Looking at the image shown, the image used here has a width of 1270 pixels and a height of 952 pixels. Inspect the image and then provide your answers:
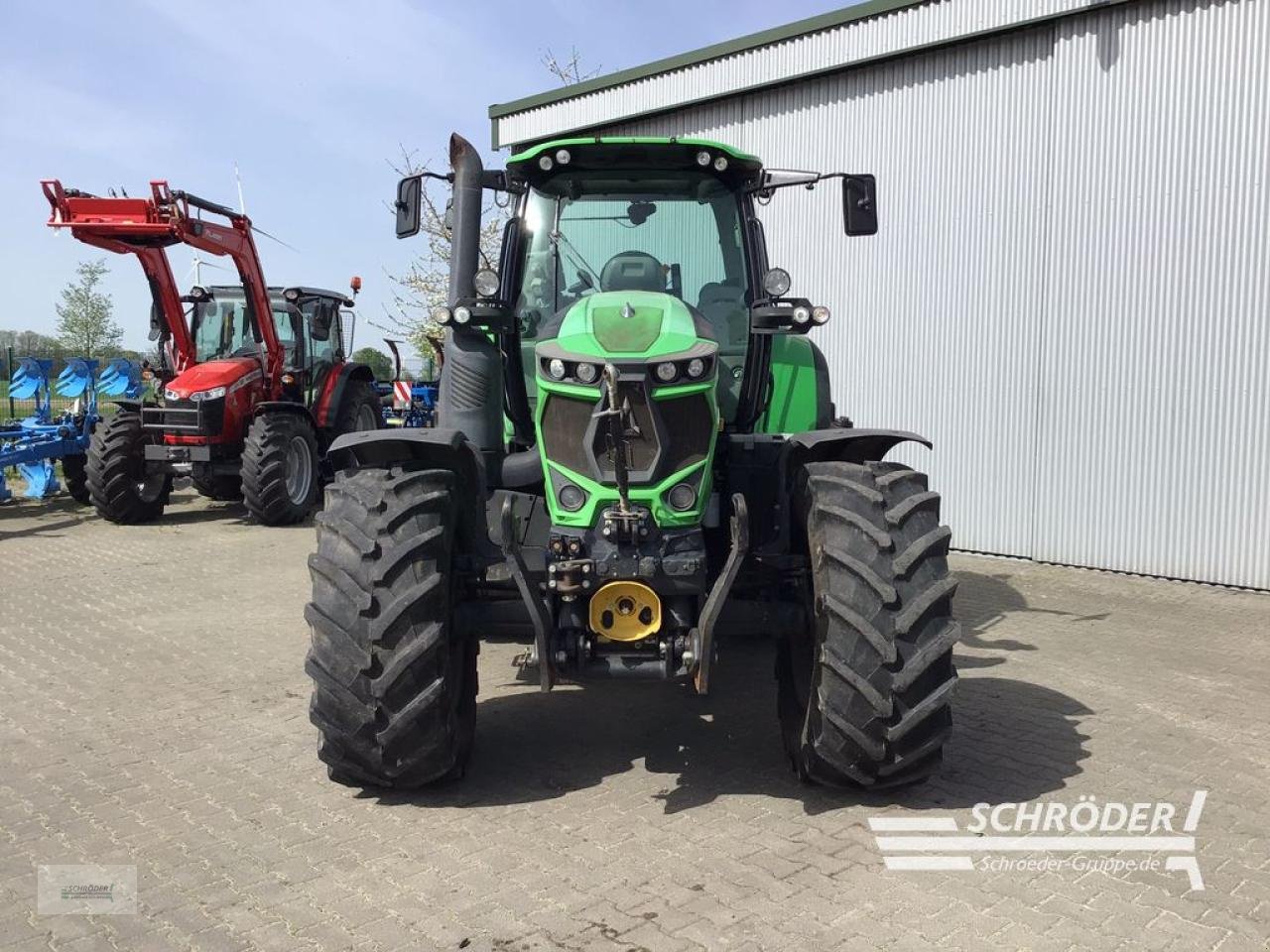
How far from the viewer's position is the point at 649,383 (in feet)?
13.5

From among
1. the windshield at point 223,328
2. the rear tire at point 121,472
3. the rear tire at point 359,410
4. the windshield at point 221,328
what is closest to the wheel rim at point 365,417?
the rear tire at point 359,410

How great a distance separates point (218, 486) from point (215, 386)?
1.61 metres

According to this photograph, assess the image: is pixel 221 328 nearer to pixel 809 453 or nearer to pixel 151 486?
pixel 151 486

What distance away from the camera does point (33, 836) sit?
4.01 meters

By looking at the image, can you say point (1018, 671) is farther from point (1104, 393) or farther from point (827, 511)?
point (1104, 393)

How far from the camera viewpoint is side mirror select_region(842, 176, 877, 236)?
557 cm

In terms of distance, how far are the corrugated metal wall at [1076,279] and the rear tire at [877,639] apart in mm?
5892

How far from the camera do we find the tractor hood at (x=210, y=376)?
12.2m

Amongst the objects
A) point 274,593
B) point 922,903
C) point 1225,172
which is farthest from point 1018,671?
point 274,593

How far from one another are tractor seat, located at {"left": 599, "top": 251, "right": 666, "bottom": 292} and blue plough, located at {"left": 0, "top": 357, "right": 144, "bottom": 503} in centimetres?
1031

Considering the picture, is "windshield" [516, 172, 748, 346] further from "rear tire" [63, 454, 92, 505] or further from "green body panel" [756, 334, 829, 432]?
"rear tire" [63, 454, 92, 505]

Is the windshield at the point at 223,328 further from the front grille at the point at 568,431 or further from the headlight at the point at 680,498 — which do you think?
the headlight at the point at 680,498

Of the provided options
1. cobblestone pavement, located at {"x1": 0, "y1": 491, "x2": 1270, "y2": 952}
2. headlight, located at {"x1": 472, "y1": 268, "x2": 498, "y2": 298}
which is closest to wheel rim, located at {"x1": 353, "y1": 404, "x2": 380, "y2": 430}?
cobblestone pavement, located at {"x1": 0, "y1": 491, "x2": 1270, "y2": 952}
